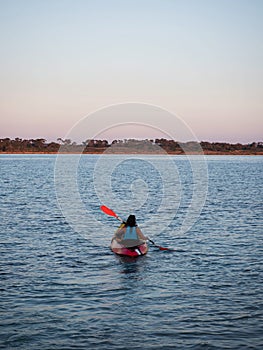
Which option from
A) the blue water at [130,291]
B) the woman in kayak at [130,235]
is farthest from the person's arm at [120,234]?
the blue water at [130,291]

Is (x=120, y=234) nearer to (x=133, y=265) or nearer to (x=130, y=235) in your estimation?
(x=130, y=235)

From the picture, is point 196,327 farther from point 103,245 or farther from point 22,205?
point 22,205

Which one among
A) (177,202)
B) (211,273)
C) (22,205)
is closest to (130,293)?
(211,273)

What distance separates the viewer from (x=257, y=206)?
58.7 metres

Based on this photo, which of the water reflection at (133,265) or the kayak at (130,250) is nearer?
the water reflection at (133,265)

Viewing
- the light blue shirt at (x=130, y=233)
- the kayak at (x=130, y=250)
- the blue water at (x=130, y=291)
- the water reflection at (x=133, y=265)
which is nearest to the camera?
the blue water at (x=130, y=291)

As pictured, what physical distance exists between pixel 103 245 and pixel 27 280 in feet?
33.5

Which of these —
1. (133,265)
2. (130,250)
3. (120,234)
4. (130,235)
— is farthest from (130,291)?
(120,234)

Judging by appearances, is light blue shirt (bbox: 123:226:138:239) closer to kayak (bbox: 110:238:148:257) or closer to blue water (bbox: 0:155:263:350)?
kayak (bbox: 110:238:148:257)

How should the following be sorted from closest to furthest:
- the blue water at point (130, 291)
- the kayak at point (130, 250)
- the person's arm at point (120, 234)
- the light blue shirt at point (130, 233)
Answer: the blue water at point (130, 291), the kayak at point (130, 250), the light blue shirt at point (130, 233), the person's arm at point (120, 234)

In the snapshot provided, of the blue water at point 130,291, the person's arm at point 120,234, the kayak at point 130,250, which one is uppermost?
the person's arm at point 120,234

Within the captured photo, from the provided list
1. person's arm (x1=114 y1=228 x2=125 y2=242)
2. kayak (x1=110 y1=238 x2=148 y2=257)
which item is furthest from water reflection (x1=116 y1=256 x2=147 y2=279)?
person's arm (x1=114 y1=228 x2=125 y2=242)

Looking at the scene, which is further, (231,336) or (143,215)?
(143,215)

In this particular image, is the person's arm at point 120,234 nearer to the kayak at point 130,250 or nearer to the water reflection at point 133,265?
the kayak at point 130,250
